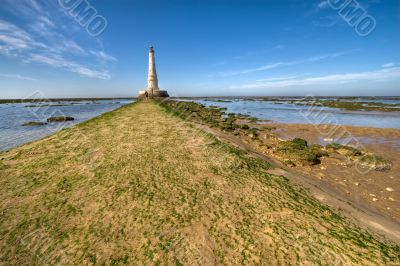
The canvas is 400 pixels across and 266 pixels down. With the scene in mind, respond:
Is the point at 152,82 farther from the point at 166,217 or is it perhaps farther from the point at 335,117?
the point at 166,217

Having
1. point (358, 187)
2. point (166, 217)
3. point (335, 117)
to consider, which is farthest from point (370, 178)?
point (335, 117)

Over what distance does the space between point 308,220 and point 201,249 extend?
3.01 m

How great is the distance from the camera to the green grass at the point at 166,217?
15.5 ft

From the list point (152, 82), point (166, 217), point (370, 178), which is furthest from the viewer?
point (152, 82)

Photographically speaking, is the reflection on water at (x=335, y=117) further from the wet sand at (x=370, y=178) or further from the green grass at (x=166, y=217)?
the green grass at (x=166, y=217)

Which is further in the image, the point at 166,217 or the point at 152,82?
the point at 152,82

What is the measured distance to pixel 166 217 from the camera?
19.6ft

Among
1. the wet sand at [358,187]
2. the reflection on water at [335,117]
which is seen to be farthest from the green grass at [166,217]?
the reflection on water at [335,117]

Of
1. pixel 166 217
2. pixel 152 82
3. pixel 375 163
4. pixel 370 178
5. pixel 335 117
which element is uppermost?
pixel 152 82

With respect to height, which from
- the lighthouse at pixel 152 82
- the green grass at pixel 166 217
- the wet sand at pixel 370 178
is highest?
the lighthouse at pixel 152 82

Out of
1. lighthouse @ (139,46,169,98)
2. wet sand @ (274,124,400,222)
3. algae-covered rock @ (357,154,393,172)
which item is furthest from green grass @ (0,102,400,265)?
→ lighthouse @ (139,46,169,98)

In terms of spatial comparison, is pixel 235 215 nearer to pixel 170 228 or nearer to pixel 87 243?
pixel 170 228

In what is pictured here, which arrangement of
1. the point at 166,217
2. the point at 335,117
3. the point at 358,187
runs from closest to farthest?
the point at 166,217 < the point at 358,187 < the point at 335,117

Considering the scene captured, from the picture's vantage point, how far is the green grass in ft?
15.5
